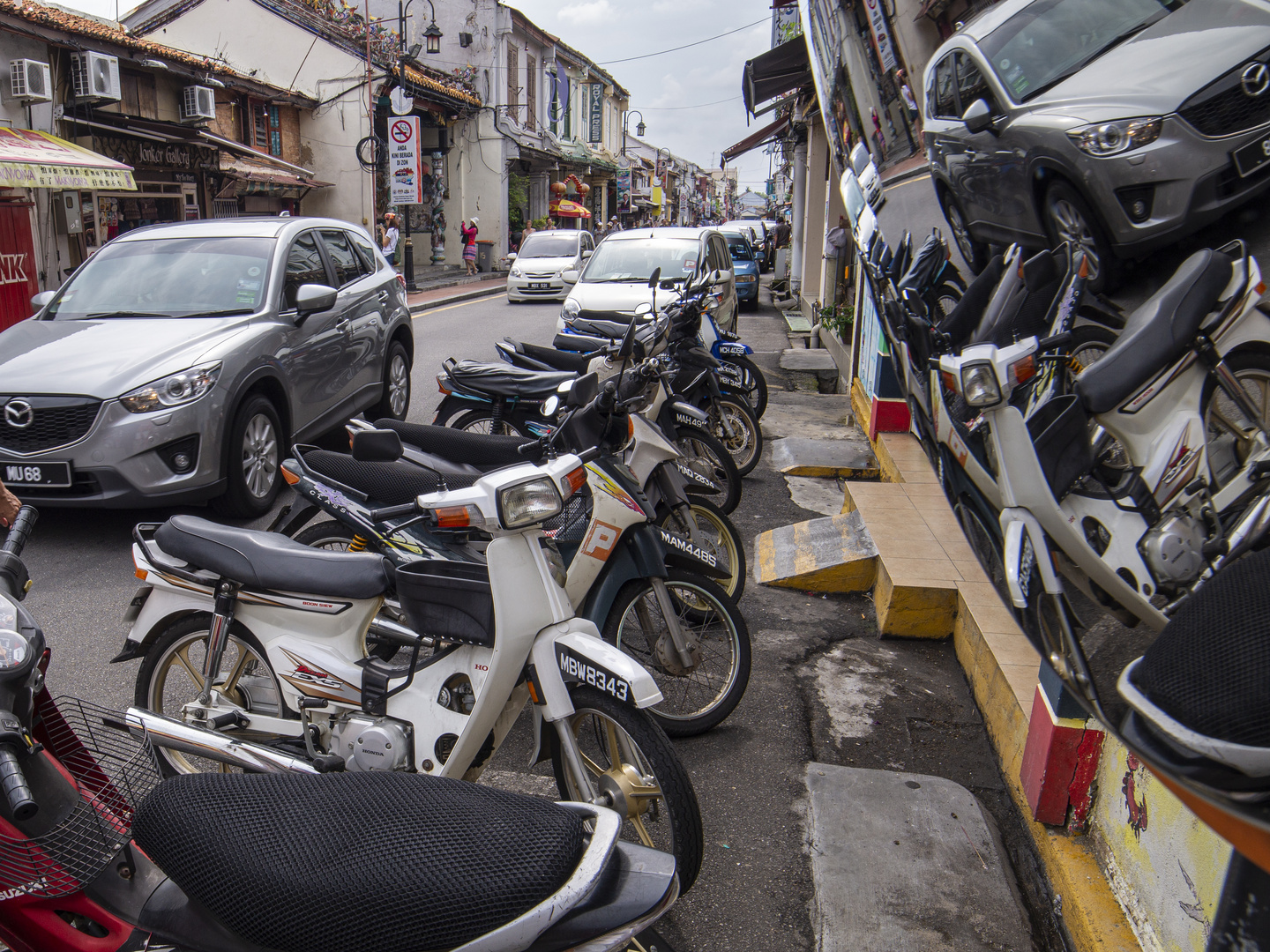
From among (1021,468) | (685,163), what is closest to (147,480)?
(1021,468)

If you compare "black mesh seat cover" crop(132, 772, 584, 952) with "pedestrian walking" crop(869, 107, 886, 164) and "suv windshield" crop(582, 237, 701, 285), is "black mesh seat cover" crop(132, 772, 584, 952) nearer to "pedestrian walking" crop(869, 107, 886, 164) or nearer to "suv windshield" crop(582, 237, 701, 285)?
"pedestrian walking" crop(869, 107, 886, 164)

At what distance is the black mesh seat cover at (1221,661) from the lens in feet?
3.16

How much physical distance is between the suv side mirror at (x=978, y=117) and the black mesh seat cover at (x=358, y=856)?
176cm

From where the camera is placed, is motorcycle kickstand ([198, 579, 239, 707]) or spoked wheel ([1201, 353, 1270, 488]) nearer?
spoked wheel ([1201, 353, 1270, 488])

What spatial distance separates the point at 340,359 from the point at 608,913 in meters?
6.22

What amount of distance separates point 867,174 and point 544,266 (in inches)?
674

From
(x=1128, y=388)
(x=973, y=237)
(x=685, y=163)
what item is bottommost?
(x=1128, y=388)

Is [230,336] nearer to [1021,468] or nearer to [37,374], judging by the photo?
[37,374]

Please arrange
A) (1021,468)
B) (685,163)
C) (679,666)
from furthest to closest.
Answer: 1. (685,163)
2. (679,666)
3. (1021,468)

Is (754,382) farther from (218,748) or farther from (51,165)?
(51,165)

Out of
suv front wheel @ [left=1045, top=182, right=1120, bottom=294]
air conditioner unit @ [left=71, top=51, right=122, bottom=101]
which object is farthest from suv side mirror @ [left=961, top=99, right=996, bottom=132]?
air conditioner unit @ [left=71, top=51, right=122, bottom=101]

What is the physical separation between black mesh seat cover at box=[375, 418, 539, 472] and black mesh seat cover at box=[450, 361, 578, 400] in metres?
1.05

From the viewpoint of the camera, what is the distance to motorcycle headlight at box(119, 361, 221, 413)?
5.15 metres

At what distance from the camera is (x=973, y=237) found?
8.20 feet
